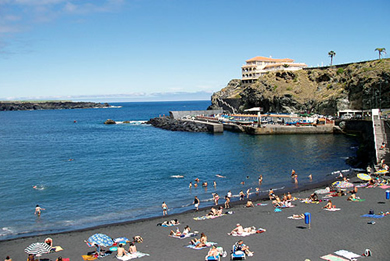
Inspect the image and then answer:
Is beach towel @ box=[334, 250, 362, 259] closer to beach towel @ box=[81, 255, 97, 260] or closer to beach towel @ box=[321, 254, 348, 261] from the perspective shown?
beach towel @ box=[321, 254, 348, 261]

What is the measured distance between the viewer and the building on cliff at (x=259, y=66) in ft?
393

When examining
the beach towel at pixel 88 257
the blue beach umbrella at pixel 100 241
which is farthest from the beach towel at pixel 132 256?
the beach towel at pixel 88 257

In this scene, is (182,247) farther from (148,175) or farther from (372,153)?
(372,153)

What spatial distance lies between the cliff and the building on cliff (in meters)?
18.0

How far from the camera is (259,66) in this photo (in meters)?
123

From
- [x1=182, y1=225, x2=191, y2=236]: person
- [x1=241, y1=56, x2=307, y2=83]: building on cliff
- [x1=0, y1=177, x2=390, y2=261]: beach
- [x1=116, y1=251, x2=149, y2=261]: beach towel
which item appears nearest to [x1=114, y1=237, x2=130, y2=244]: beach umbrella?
[x1=0, y1=177, x2=390, y2=261]: beach

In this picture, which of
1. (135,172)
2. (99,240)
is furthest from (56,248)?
(135,172)

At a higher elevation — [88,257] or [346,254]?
[346,254]

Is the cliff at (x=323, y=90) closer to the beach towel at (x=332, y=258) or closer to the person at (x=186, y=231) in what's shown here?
the person at (x=186, y=231)

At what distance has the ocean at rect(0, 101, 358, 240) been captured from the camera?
86.5 feet

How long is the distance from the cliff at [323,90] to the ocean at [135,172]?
1292cm

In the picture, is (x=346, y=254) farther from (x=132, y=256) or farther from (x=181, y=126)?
(x=181, y=126)

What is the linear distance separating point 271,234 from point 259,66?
109563 mm

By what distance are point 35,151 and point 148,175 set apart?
93.6 feet
